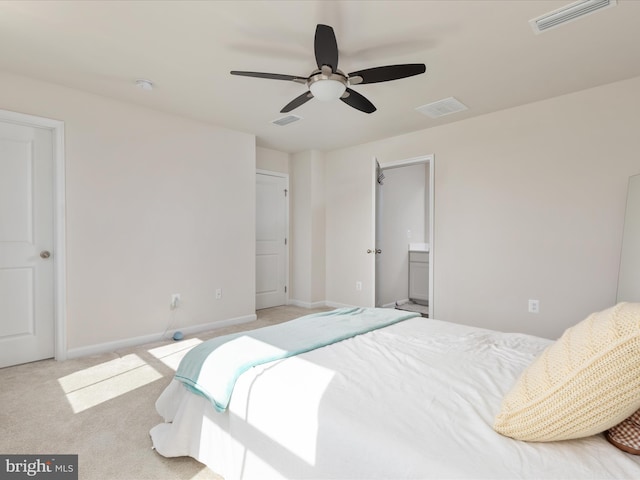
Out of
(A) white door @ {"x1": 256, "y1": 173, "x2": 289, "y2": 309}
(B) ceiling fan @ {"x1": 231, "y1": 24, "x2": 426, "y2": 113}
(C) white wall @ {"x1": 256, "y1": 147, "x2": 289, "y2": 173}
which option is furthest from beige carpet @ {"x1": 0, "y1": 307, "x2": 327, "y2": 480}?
(C) white wall @ {"x1": 256, "y1": 147, "x2": 289, "y2": 173}

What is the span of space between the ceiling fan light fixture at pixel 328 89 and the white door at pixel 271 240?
2957 mm

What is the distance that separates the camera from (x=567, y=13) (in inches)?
84.0

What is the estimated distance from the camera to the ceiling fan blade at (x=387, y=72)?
221 cm

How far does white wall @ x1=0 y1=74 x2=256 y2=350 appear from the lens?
10.6 feet

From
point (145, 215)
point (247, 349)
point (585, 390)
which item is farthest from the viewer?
point (145, 215)

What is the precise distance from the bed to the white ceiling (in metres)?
1.96

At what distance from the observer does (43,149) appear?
315 centimetres

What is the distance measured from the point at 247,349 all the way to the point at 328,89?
175 centimetres

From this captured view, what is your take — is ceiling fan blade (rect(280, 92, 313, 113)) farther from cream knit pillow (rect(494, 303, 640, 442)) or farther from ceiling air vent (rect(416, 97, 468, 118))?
cream knit pillow (rect(494, 303, 640, 442))

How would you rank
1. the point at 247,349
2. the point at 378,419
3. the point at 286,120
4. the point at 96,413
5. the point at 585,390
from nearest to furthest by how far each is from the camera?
1. the point at 585,390
2. the point at 378,419
3. the point at 247,349
4. the point at 96,413
5. the point at 286,120

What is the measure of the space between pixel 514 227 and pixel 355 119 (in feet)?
6.86

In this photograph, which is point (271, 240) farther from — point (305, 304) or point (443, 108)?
point (443, 108)
